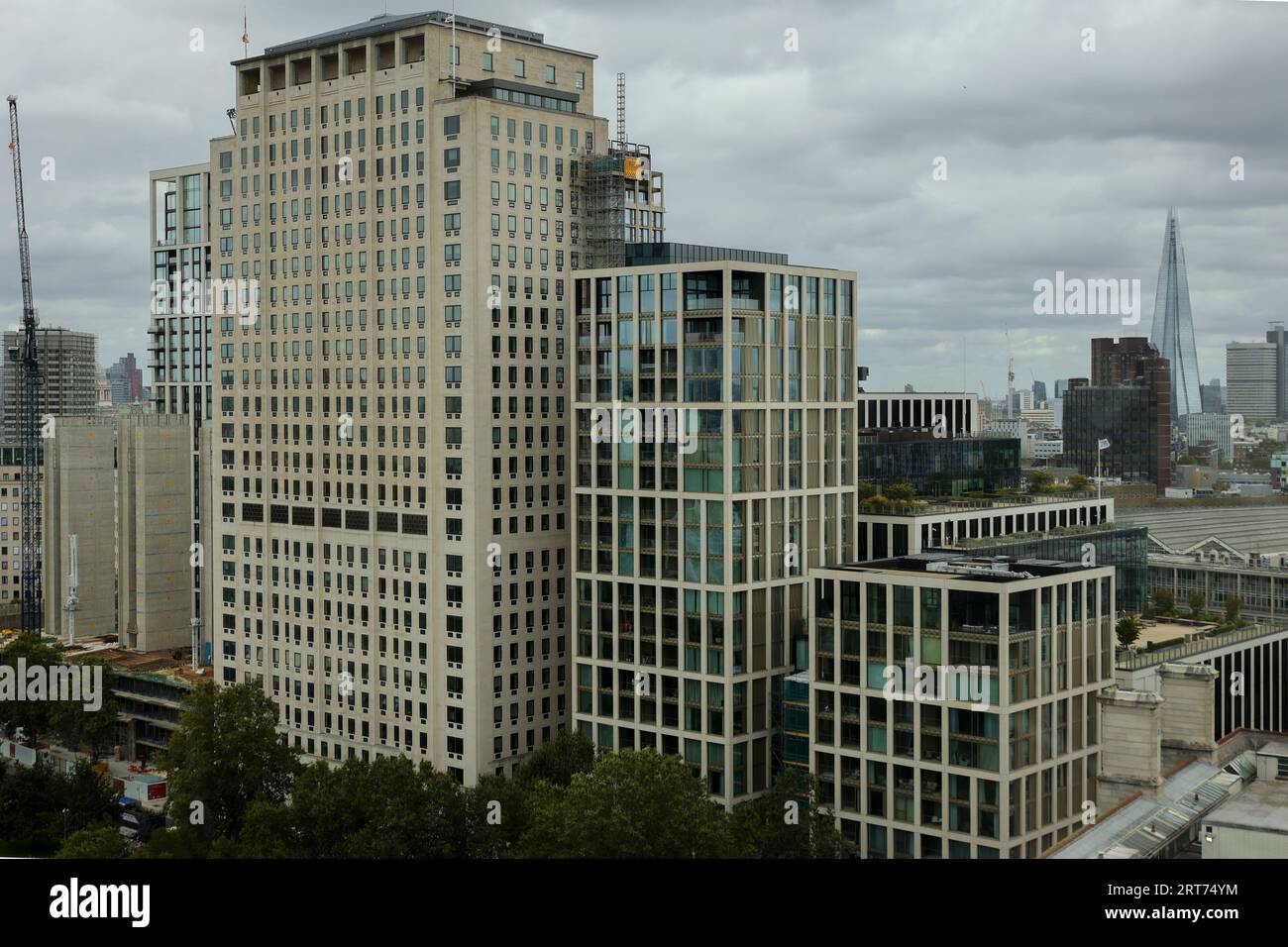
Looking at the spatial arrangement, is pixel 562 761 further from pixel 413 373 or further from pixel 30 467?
pixel 30 467

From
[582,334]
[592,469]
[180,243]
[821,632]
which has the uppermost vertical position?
[180,243]

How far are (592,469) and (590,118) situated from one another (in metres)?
15.9

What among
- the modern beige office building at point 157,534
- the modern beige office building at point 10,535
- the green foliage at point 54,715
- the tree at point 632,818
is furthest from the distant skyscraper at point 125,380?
the tree at point 632,818

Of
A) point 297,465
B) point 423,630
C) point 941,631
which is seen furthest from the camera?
point 297,465

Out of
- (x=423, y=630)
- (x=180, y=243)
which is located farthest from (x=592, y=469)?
(x=180, y=243)

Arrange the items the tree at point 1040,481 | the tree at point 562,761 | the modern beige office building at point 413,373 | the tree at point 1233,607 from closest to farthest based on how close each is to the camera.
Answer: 1. the tree at point 562,761
2. the modern beige office building at point 413,373
3. the tree at point 1233,607
4. the tree at point 1040,481

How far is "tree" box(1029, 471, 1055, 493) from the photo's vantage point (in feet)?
205

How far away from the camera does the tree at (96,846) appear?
33572 mm

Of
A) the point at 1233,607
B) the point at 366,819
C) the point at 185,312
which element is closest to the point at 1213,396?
the point at 1233,607

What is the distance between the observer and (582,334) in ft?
149

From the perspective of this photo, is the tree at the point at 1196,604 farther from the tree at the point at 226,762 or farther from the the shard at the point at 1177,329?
the tree at the point at 226,762

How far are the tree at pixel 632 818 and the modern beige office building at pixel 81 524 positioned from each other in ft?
180

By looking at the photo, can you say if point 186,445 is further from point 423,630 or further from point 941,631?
point 941,631
